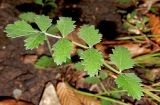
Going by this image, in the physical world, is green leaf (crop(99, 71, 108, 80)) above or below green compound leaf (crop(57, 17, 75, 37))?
below

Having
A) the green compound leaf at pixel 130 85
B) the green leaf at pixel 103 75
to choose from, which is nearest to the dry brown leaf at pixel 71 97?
the green leaf at pixel 103 75

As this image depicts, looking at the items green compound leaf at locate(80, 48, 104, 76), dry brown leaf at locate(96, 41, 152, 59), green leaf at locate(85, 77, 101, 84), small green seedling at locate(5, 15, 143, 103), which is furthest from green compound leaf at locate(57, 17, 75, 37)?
dry brown leaf at locate(96, 41, 152, 59)

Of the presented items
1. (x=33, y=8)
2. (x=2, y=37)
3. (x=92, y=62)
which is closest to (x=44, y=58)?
(x=2, y=37)

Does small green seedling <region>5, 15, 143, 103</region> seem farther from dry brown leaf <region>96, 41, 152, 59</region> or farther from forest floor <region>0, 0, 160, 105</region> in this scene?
dry brown leaf <region>96, 41, 152, 59</region>

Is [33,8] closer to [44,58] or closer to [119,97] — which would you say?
[44,58]

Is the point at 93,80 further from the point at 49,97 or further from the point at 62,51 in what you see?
the point at 62,51

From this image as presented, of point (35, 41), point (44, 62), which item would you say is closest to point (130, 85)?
point (35, 41)
